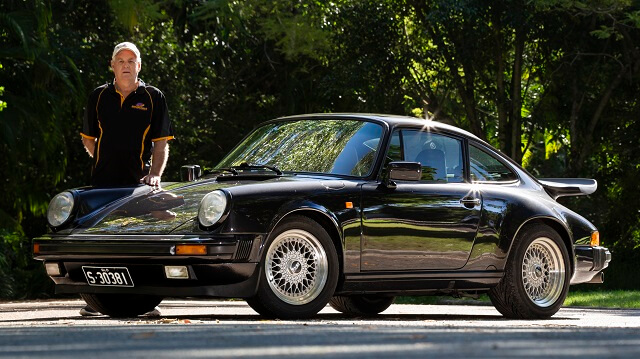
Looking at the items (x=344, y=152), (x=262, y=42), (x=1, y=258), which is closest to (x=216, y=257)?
(x=344, y=152)

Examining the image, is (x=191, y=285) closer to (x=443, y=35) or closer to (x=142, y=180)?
(x=142, y=180)

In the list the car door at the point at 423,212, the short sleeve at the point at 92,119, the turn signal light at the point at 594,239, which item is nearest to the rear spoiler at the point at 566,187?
the turn signal light at the point at 594,239

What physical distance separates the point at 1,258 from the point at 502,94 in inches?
378

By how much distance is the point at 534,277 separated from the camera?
11.1 meters

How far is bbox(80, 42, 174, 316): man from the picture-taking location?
1067 cm

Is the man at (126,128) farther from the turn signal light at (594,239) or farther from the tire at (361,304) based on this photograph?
the turn signal light at (594,239)

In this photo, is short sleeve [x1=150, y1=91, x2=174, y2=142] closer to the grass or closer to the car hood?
the car hood

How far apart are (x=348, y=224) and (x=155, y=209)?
137 centimetres

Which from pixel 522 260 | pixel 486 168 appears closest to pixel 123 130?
pixel 486 168

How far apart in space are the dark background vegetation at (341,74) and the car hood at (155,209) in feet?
34.0

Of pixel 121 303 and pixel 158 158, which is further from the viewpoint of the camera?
pixel 158 158

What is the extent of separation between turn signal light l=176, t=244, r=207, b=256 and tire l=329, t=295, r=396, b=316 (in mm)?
2930

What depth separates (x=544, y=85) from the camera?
962 inches

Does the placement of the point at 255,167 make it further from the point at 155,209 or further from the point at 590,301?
the point at 590,301
